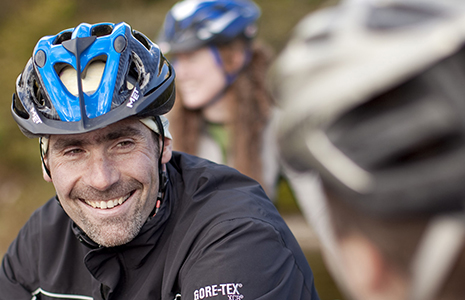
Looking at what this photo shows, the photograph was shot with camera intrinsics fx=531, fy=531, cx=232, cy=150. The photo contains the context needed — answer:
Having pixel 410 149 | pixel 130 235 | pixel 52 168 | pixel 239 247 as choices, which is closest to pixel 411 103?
pixel 410 149

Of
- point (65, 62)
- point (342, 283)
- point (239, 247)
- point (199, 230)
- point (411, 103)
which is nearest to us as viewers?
point (411, 103)

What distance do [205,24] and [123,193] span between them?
2.79 meters

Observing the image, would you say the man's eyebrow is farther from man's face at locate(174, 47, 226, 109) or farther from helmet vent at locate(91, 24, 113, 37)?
man's face at locate(174, 47, 226, 109)

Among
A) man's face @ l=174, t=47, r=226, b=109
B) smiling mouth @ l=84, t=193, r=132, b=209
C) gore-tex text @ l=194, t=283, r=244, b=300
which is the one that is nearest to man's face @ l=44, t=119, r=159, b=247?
smiling mouth @ l=84, t=193, r=132, b=209

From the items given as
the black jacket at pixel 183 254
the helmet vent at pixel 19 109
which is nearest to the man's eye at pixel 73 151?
the helmet vent at pixel 19 109

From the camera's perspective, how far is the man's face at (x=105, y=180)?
7.29ft

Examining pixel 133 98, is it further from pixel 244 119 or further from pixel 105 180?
pixel 244 119

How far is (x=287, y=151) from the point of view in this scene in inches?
27.1

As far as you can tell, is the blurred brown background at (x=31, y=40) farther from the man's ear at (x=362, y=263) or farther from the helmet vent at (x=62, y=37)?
the man's ear at (x=362, y=263)

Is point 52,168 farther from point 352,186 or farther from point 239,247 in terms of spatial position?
point 352,186

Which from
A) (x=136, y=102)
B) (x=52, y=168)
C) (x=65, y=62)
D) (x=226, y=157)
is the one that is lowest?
(x=226, y=157)

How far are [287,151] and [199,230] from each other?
1.48 meters

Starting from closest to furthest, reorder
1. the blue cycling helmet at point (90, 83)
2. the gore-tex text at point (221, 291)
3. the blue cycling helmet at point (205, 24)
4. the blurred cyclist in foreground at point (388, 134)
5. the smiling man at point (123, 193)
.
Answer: the blurred cyclist in foreground at point (388, 134) < the gore-tex text at point (221, 291) < the smiling man at point (123, 193) < the blue cycling helmet at point (90, 83) < the blue cycling helmet at point (205, 24)

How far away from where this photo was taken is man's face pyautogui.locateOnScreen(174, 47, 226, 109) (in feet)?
14.7
